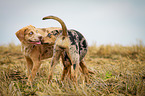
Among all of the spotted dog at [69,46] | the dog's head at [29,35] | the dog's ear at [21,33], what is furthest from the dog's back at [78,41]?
the dog's ear at [21,33]

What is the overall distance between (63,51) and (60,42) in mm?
168

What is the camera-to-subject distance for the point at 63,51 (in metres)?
1.72

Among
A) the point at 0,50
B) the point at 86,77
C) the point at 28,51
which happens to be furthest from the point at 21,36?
the point at 0,50

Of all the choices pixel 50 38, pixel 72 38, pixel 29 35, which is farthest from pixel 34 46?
pixel 72 38

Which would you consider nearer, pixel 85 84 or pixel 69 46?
pixel 69 46

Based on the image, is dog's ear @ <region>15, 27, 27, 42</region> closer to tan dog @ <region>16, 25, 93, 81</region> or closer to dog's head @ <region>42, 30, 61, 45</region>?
tan dog @ <region>16, 25, 93, 81</region>

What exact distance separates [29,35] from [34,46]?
0.84 ft

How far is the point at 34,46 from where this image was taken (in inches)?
88.4

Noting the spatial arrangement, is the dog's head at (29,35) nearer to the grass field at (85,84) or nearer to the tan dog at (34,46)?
the tan dog at (34,46)

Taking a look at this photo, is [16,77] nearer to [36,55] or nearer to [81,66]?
[36,55]

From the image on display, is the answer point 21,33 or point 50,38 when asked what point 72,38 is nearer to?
point 50,38

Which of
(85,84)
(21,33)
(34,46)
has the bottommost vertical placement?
(85,84)

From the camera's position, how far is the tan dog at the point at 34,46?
2.07m

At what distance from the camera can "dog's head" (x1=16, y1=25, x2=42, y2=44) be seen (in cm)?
205
